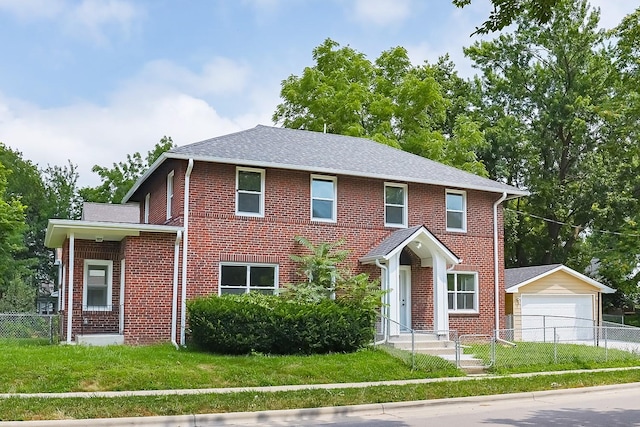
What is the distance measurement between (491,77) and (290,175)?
27086 millimetres

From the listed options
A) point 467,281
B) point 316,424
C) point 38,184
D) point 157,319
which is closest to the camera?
point 316,424

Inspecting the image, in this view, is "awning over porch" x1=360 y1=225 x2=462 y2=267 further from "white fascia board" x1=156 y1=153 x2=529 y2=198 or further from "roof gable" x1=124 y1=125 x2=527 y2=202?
"roof gable" x1=124 y1=125 x2=527 y2=202

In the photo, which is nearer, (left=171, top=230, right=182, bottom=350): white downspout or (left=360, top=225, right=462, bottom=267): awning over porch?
(left=171, top=230, right=182, bottom=350): white downspout

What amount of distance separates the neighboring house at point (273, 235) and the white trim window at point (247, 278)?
0.10 feet

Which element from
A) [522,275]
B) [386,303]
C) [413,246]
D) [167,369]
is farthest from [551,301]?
[167,369]

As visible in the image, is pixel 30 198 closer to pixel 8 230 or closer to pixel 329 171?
pixel 8 230

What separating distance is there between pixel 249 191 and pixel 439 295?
6.49 m

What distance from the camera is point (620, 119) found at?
116 feet

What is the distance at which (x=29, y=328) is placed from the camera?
20.0 meters

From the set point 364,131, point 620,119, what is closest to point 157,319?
point 364,131

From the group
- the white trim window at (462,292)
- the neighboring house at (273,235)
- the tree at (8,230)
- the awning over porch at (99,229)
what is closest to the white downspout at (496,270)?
the neighboring house at (273,235)

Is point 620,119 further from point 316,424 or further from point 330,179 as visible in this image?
point 316,424

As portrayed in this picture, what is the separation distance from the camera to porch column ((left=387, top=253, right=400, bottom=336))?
68.2 ft

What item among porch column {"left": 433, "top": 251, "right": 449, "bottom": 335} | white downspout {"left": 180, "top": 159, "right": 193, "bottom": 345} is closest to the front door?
porch column {"left": 433, "top": 251, "right": 449, "bottom": 335}
